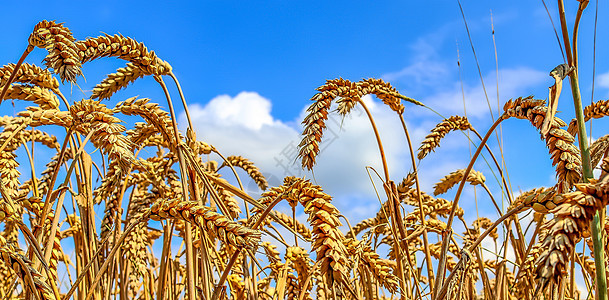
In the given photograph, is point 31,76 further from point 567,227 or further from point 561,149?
point 567,227

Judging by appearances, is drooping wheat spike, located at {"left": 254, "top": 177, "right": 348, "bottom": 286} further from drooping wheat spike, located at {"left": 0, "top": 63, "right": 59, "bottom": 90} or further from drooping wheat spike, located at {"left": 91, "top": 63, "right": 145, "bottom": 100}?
drooping wheat spike, located at {"left": 0, "top": 63, "right": 59, "bottom": 90}

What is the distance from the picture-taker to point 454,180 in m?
3.46

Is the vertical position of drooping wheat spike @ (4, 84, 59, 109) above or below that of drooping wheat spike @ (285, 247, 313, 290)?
above

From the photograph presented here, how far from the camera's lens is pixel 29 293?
178cm

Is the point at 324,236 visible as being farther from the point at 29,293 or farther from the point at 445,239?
the point at 29,293

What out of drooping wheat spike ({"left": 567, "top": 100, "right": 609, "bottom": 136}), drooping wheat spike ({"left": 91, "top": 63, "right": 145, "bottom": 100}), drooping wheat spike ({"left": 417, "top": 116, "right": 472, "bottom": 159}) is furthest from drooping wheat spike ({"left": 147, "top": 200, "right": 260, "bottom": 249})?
drooping wheat spike ({"left": 567, "top": 100, "right": 609, "bottom": 136})

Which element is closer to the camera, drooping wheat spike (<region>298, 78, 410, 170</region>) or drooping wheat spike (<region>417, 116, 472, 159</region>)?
drooping wheat spike (<region>298, 78, 410, 170</region>)

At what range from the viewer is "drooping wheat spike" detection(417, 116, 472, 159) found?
8.71ft

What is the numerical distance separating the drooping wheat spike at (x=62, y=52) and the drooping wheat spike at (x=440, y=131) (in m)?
1.64

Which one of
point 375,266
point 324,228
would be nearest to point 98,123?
point 324,228

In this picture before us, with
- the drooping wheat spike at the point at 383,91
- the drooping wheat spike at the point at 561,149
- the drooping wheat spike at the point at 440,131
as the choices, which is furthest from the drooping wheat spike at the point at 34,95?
the drooping wheat spike at the point at 561,149

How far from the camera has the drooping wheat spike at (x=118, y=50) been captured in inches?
77.9

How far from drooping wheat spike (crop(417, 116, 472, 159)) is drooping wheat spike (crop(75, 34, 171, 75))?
1.38m

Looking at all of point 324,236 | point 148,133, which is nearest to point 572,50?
point 324,236
